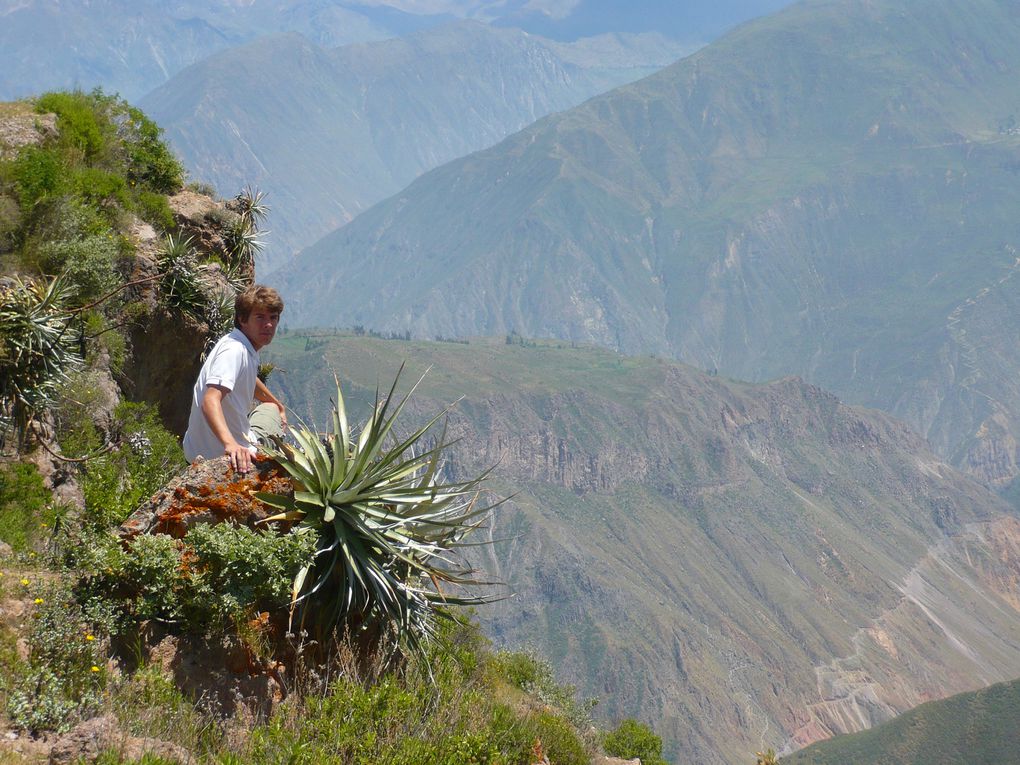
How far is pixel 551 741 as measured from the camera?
858 cm

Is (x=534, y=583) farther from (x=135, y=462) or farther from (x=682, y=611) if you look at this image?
(x=135, y=462)

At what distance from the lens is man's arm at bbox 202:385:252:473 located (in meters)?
7.57

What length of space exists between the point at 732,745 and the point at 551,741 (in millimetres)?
169045

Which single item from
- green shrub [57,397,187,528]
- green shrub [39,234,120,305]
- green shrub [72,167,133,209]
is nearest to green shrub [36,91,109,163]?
green shrub [72,167,133,209]

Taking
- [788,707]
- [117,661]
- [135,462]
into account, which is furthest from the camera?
[788,707]

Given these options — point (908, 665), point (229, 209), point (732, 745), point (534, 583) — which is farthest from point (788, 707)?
point (229, 209)

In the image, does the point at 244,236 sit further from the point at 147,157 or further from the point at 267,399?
the point at 267,399

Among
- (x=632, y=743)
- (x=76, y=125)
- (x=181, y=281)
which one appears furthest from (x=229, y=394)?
(x=632, y=743)

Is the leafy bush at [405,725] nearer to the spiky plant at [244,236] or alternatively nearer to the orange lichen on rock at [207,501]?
the orange lichen on rock at [207,501]

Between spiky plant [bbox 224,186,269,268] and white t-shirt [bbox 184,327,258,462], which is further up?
spiky plant [bbox 224,186,269,268]

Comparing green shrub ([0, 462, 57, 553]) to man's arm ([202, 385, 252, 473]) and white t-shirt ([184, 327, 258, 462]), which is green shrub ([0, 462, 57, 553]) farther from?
man's arm ([202, 385, 252, 473])

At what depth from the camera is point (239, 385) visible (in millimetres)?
8148

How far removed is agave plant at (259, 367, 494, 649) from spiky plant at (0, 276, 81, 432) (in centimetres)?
419

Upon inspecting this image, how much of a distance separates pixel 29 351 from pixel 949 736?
72431 millimetres
